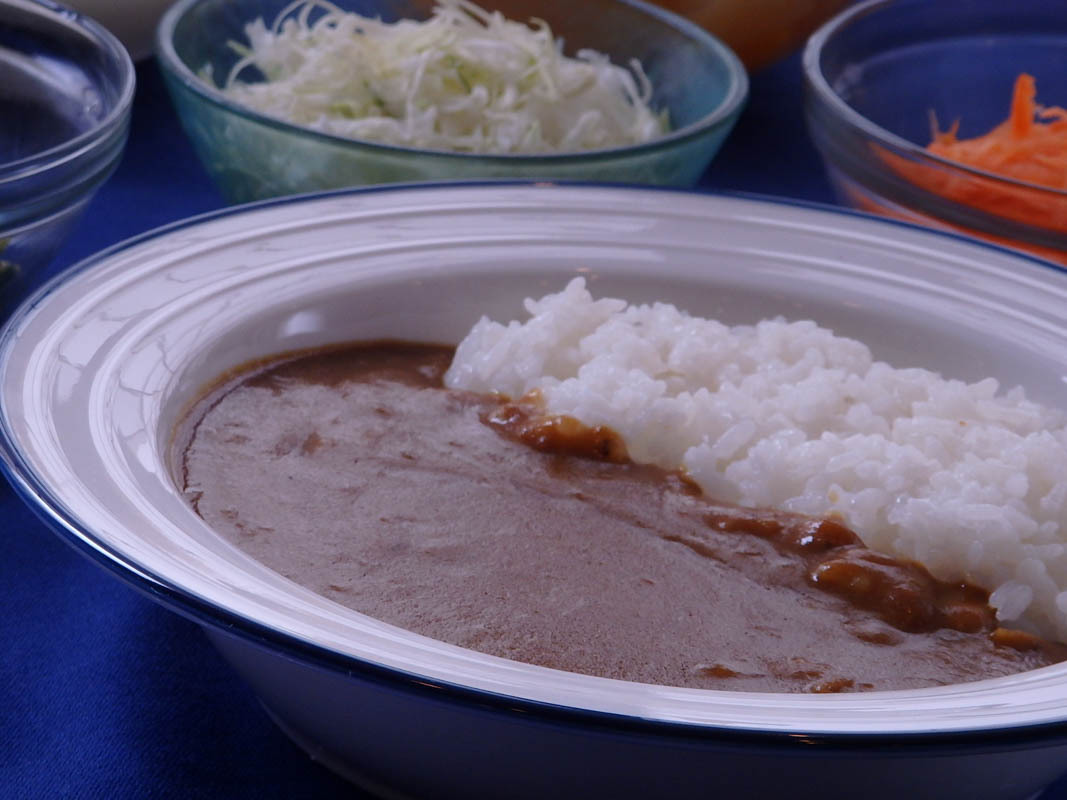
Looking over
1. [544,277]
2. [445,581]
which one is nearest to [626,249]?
[544,277]

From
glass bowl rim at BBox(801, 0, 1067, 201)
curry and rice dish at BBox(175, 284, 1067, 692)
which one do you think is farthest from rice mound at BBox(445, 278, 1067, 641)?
glass bowl rim at BBox(801, 0, 1067, 201)

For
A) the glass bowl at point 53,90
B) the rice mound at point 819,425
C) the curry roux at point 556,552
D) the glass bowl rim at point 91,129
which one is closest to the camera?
the curry roux at point 556,552

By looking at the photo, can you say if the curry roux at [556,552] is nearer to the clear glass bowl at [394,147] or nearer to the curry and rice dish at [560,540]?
the curry and rice dish at [560,540]

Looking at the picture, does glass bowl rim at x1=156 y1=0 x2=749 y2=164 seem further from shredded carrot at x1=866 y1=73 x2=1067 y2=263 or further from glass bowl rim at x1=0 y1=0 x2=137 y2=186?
shredded carrot at x1=866 y1=73 x2=1067 y2=263

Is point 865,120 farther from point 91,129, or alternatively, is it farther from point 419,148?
point 91,129

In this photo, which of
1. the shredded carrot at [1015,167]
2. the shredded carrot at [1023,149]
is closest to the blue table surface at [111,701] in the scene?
the shredded carrot at [1015,167]

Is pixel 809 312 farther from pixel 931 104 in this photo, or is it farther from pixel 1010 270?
pixel 931 104
